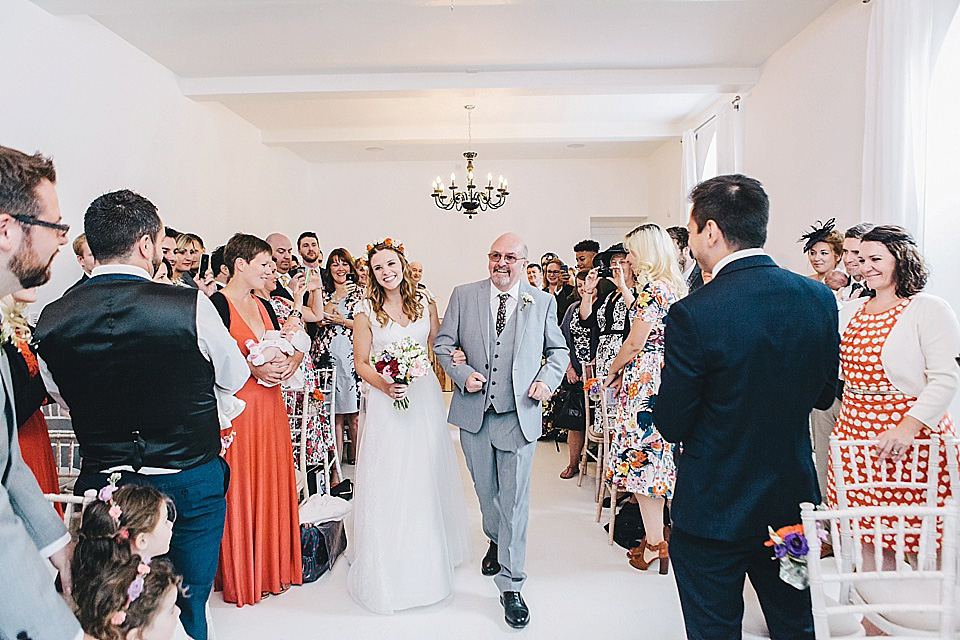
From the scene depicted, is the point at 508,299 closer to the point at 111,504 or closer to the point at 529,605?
the point at 529,605

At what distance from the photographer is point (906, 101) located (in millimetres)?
4102

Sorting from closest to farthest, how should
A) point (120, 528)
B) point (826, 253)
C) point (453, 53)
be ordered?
point (120, 528) → point (826, 253) → point (453, 53)

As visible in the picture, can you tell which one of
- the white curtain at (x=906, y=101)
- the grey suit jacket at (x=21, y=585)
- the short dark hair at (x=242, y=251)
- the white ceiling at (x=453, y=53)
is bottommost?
the grey suit jacket at (x=21, y=585)

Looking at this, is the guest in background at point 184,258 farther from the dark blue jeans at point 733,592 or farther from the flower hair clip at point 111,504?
the dark blue jeans at point 733,592

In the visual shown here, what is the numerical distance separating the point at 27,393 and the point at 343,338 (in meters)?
3.32

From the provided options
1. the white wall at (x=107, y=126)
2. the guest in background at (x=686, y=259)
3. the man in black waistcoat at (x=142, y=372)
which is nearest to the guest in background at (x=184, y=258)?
the white wall at (x=107, y=126)

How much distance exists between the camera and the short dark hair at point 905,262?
2.88 meters

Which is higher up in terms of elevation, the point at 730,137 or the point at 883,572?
the point at 730,137

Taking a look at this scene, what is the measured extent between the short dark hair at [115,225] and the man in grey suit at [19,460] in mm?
822

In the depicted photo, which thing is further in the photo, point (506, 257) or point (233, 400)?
point (506, 257)

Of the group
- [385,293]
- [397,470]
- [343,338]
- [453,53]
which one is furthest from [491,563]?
[453,53]

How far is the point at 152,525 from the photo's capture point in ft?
6.13

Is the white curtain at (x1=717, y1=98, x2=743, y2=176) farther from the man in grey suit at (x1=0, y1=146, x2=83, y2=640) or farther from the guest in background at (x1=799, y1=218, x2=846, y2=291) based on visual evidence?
the man in grey suit at (x1=0, y1=146, x2=83, y2=640)

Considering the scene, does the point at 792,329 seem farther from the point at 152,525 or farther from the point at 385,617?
the point at 385,617
